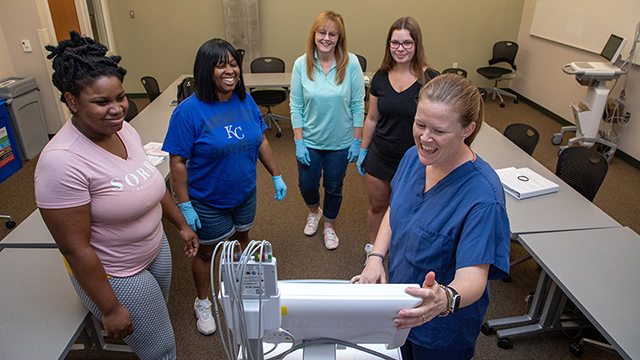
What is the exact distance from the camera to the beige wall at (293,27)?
6.30 metres

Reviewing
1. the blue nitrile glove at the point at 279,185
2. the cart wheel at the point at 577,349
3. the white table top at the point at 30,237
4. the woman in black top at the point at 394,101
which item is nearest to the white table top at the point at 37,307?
the white table top at the point at 30,237

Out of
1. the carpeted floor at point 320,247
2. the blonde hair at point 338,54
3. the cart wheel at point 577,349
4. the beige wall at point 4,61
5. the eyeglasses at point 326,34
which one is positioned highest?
the eyeglasses at point 326,34

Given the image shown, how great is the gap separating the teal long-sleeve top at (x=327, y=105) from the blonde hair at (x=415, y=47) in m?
0.34

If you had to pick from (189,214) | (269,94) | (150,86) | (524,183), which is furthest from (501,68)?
(189,214)

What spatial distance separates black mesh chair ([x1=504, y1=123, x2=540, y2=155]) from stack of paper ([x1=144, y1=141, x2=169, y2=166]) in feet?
8.41

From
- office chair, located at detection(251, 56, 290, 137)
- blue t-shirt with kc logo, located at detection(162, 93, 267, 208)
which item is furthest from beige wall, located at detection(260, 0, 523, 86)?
blue t-shirt with kc logo, located at detection(162, 93, 267, 208)

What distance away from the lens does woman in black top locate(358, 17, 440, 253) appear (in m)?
2.18

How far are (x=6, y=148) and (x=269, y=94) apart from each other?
2.84m

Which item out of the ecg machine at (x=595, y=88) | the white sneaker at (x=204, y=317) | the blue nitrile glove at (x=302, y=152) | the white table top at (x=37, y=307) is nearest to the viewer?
the white table top at (x=37, y=307)

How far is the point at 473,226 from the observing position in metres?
1.11

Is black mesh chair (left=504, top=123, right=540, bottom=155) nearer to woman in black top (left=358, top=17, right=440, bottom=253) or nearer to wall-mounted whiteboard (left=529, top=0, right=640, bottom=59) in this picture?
woman in black top (left=358, top=17, right=440, bottom=253)

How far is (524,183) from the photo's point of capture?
2393mm

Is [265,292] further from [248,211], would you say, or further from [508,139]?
[508,139]

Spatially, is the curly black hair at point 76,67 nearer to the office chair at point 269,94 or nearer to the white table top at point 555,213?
the white table top at point 555,213
